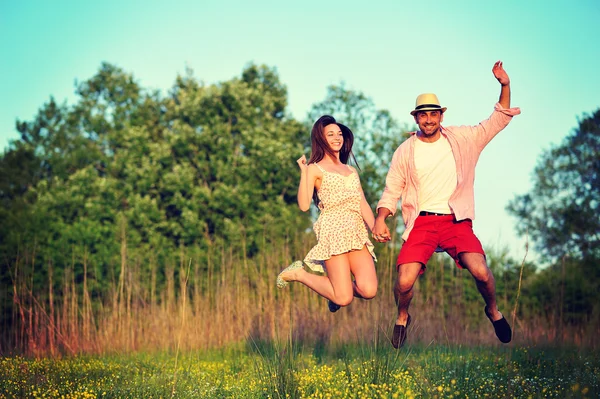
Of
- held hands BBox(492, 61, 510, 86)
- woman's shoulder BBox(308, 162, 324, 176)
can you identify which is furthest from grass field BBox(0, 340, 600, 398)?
held hands BBox(492, 61, 510, 86)

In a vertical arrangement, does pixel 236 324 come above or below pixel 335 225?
below

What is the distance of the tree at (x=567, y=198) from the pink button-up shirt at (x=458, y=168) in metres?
21.8

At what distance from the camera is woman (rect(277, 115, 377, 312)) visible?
632cm

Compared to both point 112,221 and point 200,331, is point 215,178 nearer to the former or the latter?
point 112,221

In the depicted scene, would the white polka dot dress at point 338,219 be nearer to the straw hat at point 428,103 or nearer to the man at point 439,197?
the man at point 439,197

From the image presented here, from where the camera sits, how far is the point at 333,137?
6.59 metres

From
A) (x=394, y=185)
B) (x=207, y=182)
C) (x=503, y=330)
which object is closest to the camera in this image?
(x=503, y=330)

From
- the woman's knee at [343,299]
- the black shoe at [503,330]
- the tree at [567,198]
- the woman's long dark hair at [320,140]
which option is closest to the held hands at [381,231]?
the woman's knee at [343,299]

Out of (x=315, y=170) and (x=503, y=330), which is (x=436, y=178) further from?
(x=503, y=330)

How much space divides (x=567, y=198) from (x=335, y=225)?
25.0 m

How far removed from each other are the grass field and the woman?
600mm

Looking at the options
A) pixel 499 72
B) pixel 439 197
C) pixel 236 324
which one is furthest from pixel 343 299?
pixel 236 324

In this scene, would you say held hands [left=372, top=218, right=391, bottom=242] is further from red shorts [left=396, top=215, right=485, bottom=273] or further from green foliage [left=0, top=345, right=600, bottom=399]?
green foliage [left=0, top=345, right=600, bottom=399]

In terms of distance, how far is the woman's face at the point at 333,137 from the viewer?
659 cm
